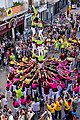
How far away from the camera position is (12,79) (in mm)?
18344

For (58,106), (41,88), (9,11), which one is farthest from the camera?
(9,11)

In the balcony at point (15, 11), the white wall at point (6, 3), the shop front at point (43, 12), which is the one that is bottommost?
the shop front at point (43, 12)

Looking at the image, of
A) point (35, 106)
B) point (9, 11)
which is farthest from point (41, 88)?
point (9, 11)

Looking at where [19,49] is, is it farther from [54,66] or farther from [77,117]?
[77,117]

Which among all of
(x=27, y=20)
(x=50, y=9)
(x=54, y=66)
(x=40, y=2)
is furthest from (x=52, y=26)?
(x=54, y=66)

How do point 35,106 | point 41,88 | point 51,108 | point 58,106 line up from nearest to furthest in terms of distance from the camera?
point 51,108 < point 58,106 < point 35,106 < point 41,88

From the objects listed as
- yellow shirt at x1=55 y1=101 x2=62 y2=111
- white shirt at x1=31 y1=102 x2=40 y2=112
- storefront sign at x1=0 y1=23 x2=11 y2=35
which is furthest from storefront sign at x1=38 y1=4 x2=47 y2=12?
Result: yellow shirt at x1=55 y1=101 x2=62 y2=111

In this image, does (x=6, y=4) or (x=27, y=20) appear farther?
(x=27, y=20)

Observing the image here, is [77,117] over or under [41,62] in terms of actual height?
under

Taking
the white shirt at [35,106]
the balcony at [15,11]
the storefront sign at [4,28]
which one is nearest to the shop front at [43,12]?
the balcony at [15,11]

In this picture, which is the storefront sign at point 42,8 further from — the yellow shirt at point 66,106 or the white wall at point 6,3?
the yellow shirt at point 66,106

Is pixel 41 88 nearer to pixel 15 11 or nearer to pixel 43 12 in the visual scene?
pixel 15 11

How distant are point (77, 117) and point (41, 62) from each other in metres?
3.84

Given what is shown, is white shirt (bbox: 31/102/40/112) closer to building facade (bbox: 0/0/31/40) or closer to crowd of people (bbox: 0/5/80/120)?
crowd of people (bbox: 0/5/80/120)
